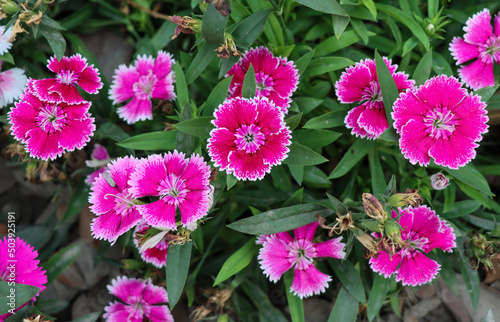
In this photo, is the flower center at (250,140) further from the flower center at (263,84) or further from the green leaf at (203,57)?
the green leaf at (203,57)

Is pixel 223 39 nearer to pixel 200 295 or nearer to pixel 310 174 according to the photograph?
pixel 310 174

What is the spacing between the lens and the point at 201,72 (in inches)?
81.2

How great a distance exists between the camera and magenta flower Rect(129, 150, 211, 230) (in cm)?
174

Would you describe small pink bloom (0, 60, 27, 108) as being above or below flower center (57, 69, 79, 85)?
below

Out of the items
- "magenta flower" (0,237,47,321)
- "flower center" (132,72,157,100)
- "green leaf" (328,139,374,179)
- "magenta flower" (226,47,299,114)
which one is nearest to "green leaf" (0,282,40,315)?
"magenta flower" (0,237,47,321)

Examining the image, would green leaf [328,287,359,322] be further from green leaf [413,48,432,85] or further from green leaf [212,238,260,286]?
green leaf [413,48,432,85]

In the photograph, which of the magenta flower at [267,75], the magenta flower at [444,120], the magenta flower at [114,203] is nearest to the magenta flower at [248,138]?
the magenta flower at [267,75]

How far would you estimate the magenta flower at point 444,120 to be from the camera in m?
1.81

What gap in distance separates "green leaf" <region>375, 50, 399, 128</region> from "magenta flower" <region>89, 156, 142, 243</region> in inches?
42.6

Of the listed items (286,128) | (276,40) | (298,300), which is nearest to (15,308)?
(298,300)

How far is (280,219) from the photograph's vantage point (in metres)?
2.00

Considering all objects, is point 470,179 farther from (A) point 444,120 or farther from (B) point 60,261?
(B) point 60,261

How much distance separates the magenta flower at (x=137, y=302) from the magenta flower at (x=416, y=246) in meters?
1.08

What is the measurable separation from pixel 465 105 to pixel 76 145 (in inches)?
67.8
